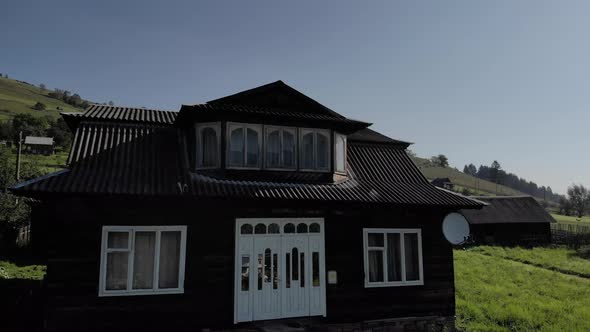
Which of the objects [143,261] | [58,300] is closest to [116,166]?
[143,261]

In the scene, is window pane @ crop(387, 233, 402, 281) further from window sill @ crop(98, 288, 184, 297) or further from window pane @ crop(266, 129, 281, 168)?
window sill @ crop(98, 288, 184, 297)

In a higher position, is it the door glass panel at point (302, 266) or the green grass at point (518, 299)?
the door glass panel at point (302, 266)

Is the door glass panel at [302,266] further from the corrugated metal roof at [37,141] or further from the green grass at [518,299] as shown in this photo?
the corrugated metal roof at [37,141]

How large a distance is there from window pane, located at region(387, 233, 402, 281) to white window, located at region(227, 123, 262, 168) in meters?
5.02

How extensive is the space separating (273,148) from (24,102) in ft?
401

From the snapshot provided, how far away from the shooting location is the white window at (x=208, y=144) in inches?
452

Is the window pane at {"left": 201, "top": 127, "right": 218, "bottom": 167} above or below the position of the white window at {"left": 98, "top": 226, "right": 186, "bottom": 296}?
above

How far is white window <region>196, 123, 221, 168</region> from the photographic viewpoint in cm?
1147

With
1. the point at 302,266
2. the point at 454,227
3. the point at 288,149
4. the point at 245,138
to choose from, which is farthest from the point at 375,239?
the point at 245,138

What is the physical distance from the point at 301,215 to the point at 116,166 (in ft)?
18.0

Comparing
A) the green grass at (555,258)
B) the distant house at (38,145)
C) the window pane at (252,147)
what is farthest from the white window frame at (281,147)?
the distant house at (38,145)

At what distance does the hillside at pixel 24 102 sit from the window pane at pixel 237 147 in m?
90.0

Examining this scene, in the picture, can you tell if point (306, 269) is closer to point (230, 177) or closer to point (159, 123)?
point (230, 177)

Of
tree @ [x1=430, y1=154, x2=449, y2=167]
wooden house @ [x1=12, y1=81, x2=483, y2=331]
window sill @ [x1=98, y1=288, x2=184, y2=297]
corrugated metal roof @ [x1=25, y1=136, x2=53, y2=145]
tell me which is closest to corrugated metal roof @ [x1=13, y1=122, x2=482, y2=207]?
wooden house @ [x1=12, y1=81, x2=483, y2=331]
